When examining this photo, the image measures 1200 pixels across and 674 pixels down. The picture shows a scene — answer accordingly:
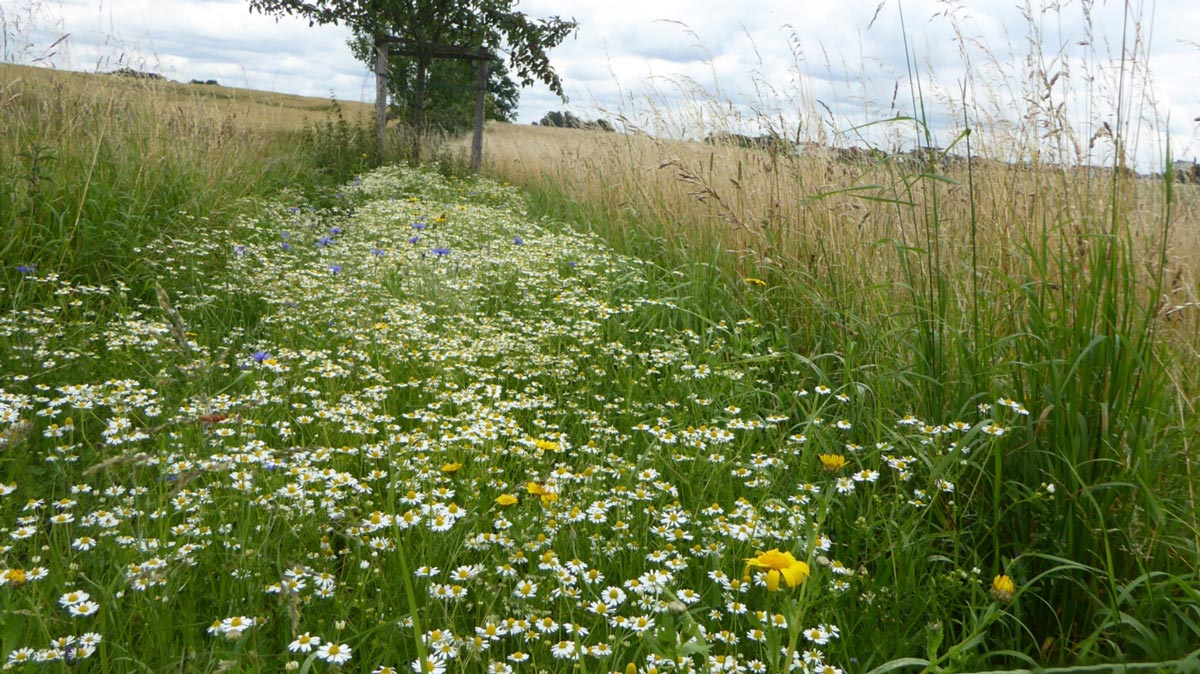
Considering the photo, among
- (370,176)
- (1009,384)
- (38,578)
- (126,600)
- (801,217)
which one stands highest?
(370,176)

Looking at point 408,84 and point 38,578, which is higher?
point 408,84

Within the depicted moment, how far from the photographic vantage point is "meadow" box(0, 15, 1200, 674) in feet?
4.94

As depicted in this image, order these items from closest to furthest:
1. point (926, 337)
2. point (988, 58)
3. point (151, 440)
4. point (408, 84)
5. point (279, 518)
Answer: point (279, 518), point (151, 440), point (926, 337), point (988, 58), point (408, 84)

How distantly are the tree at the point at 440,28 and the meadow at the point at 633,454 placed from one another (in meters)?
7.85

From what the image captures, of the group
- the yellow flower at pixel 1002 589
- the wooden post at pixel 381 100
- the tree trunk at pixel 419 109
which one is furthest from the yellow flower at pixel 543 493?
the tree trunk at pixel 419 109

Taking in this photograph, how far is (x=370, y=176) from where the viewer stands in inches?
327

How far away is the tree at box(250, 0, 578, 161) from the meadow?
785cm

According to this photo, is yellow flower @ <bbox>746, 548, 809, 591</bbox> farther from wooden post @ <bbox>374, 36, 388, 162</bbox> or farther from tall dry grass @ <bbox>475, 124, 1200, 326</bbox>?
wooden post @ <bbox>374, 36, 388, 162</bbox>

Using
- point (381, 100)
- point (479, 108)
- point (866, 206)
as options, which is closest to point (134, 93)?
point (381, 100)

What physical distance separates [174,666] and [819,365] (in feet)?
7.85

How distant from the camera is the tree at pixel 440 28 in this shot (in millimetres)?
11078

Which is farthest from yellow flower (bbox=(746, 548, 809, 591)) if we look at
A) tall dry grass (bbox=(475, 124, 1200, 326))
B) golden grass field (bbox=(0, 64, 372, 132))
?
golden grass field (bbox=(0, 64, 372, 132))

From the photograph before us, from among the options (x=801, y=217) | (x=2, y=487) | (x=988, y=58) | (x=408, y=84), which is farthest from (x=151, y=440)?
(x=408, y=84)

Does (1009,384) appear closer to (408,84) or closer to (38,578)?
(38,578)
